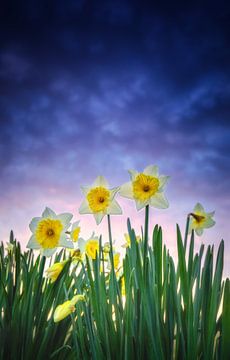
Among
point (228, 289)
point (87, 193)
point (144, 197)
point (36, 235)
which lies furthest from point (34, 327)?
point (228, 289)

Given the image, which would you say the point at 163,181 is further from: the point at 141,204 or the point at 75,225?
the point at 75,225

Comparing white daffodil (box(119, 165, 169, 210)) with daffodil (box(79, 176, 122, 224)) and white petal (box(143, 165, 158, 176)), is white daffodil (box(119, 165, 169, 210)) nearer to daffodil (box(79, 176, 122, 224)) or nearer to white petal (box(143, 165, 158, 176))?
white petal (box(143, 165, 158, 176))

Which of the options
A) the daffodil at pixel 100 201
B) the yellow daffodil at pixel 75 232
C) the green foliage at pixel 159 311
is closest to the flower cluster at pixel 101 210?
the daffodil at pixel 100 201

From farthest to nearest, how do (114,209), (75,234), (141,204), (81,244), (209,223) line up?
(75,234), (81,244), (209,223), (114,209), (141,204)

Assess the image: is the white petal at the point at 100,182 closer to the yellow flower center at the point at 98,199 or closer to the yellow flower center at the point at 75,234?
the yellow flower center at the point at 98,199

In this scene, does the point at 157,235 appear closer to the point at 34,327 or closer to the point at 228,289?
the point at 228,289

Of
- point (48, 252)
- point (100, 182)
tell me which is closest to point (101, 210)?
point (100, 182)

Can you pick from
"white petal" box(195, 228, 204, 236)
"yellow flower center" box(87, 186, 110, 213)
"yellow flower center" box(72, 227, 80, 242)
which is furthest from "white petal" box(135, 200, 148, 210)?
"yellow flower center" box(72, 227, 80, 242)
